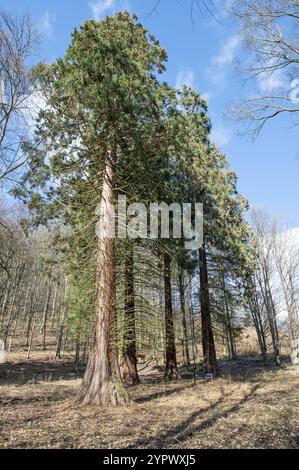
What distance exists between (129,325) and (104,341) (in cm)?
119

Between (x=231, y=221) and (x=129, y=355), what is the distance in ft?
20.7

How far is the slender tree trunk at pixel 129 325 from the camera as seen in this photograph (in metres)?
7.49

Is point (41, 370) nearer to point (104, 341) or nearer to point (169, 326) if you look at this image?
point (169, 326)

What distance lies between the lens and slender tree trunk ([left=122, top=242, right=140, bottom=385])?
7493 millimetres

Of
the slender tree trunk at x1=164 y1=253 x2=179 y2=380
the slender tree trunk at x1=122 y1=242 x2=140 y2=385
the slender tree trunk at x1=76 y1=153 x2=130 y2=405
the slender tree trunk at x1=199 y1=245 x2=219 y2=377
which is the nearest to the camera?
the slender tree trunk at x1=76 y1=153 x2=130 y2=405

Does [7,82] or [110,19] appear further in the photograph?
[110,19]

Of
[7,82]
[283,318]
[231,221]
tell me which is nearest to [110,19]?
[7,82]

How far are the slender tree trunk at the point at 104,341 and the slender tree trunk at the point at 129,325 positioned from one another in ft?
1.61

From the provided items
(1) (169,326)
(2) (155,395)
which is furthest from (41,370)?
(2) (155,395)

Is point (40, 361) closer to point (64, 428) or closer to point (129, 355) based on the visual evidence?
point (129, 355)

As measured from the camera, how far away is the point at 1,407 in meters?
6.28

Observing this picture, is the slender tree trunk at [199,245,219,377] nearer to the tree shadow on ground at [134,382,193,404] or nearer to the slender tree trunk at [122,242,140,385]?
the slender tree trunk at [122,242,140,385]

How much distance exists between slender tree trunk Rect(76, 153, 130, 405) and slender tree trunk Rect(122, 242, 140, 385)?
19.3 inches

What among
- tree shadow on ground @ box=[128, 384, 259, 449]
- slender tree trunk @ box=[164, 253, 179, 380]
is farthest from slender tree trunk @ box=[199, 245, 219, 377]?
A: tree shadow on ground @ box=[128, 384, 259, 449]
